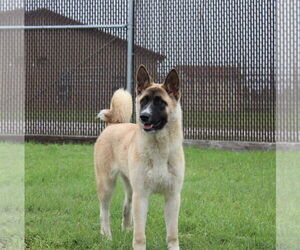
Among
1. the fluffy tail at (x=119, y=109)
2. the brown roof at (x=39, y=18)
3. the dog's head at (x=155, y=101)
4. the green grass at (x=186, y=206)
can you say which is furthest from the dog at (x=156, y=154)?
the brown roof at (x=39, y=18)

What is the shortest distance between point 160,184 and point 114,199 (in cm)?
193

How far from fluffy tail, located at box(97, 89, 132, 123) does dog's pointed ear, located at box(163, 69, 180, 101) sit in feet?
3.04

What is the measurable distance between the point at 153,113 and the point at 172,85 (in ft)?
1.02

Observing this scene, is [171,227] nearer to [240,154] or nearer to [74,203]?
[74,203]

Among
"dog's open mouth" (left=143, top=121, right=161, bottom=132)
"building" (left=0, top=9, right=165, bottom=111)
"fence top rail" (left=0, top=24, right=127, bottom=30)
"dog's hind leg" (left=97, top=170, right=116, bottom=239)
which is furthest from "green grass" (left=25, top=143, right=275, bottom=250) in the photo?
"fence top rail" (left=0, top=24, right=127, bottom=30)

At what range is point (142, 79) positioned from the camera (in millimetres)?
3990

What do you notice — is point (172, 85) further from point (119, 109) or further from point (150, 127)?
point (119, 109)

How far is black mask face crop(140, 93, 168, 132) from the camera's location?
12.2 feet

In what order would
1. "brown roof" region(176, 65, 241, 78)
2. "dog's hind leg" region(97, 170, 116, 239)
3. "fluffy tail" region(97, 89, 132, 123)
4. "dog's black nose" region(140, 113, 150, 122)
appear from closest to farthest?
1. "dog's black nose" region(140, 113, 150, 122)
2. "dog's hind leg" region(97, 170, 116, 239)
3. "fluffy tail" region(97, 89, 132, 123)
4. "brown roof" region(176, 65, 241, 78)

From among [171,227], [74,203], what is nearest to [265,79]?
[74,203]

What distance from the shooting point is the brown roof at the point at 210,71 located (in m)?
9.48

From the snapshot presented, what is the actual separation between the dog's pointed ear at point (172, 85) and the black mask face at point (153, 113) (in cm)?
13

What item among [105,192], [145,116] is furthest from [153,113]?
[105,192]

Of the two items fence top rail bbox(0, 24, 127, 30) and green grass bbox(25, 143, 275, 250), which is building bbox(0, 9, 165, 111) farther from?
green grass bbox(25, 143, 275, 250)
